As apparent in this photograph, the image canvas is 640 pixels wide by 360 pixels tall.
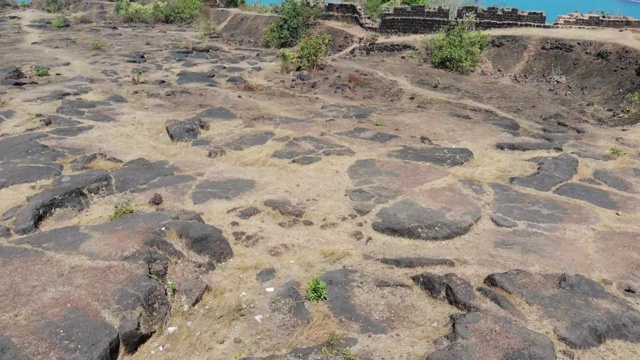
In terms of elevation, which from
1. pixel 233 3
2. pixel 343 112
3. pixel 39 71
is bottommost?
pixel 343 112

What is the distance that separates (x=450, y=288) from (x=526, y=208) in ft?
7.27

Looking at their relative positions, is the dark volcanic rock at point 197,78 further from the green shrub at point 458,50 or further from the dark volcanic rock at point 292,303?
the dark volcanic rock at point 292,303

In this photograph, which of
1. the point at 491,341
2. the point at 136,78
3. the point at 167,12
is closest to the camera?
the point at 491,341

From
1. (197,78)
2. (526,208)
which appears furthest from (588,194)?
(197,78)

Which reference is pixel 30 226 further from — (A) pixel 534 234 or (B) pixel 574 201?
(B) pixel 574 201

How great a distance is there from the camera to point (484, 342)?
359 centimetres

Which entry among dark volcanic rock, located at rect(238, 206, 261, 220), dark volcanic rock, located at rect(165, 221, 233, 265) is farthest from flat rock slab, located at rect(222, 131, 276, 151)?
dark volcanic rock, located at rect(165, 221, 233, 265)

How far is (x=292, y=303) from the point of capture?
417cm

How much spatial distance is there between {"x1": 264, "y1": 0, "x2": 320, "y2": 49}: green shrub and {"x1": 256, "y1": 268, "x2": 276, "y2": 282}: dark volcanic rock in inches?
628

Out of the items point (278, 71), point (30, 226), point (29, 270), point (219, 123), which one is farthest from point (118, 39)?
point (29, 270)

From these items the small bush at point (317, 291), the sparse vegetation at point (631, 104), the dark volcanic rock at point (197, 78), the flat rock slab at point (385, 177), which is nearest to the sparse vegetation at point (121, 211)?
the small bush at point (317, 291)

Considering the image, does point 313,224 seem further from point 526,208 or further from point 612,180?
point 612,180

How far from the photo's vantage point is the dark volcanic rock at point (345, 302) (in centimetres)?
388

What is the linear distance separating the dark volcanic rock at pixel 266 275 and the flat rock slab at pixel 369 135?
3972mm
